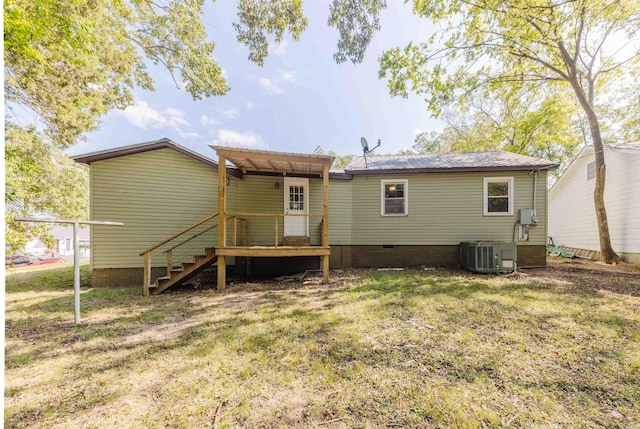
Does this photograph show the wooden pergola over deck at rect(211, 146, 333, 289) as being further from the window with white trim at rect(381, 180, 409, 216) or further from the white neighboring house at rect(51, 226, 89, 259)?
the white neighboring house at rect(51, 226, 89, 259)

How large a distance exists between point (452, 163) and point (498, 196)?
6.54 feet

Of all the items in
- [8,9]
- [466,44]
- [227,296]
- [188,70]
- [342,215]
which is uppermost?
[466,44]

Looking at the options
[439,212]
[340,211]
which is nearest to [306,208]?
[340,211]

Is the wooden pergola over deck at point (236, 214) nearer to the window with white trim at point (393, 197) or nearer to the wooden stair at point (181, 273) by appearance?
the wooden stair at point (181, 273)

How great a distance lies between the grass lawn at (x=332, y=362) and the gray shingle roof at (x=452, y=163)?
15.1ft

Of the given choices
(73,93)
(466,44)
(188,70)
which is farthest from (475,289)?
(73,93)

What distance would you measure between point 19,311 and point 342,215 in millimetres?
8226

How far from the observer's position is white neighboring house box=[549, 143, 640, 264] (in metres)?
8.81

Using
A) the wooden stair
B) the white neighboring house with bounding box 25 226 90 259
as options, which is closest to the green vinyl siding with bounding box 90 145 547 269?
the wooden stair

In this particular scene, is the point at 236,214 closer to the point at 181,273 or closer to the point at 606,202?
the point at 181,273

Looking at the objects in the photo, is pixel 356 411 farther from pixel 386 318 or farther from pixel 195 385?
pixel 386 318

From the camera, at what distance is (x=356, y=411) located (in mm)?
1970

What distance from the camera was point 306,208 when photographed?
329 inches

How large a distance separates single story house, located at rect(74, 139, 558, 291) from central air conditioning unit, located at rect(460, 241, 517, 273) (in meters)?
1.21
